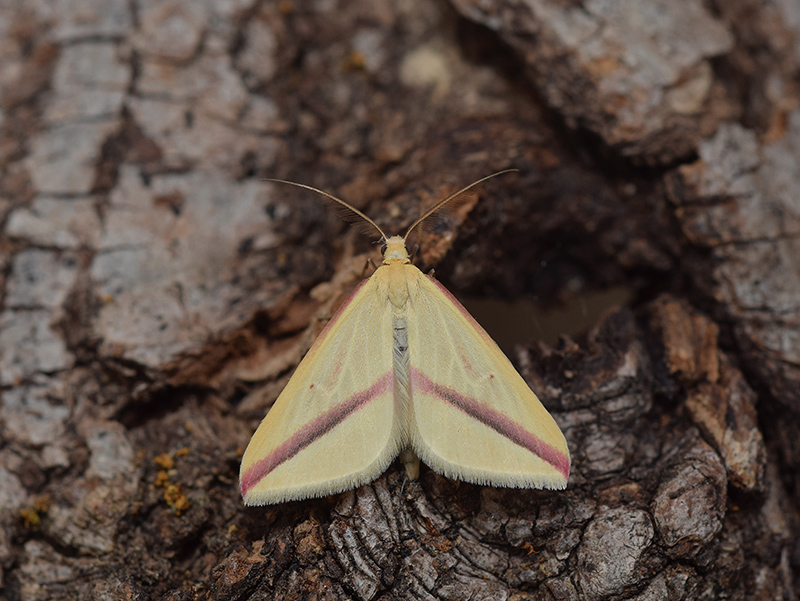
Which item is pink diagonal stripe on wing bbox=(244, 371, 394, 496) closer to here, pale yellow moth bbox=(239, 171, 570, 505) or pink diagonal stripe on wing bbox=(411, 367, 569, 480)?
pale yellow moth bbox=(239, 171, 570, 505)

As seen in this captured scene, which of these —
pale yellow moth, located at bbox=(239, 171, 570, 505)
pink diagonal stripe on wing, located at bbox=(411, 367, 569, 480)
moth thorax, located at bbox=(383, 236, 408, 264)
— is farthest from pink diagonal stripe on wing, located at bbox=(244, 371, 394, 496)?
moth thorax, located at bbox=(383, 236, 408, 264)

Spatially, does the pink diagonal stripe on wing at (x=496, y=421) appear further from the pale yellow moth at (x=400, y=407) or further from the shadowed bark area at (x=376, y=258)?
the shadowed bark area at (x=376, y=258)

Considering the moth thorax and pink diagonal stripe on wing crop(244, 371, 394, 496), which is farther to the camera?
the moth thorax

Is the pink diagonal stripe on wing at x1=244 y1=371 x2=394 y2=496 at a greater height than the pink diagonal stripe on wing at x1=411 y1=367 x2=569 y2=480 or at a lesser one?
lesser

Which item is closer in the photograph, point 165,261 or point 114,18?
point 165,261

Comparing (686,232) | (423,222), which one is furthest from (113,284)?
(686,232)

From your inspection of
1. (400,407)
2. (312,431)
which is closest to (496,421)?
(400,407)

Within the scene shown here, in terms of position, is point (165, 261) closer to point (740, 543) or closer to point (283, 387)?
point (283, 387)
